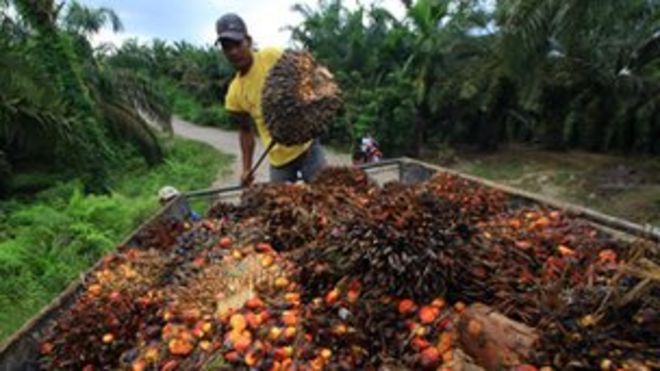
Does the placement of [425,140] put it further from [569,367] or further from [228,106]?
[569,367]

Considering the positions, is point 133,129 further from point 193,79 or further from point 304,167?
point 193,79

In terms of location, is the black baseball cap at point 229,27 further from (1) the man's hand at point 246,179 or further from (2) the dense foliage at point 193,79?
(2) the dense foliage at point 193,79

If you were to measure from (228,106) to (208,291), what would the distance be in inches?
Result: 94.3

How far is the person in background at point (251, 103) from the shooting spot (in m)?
4.43

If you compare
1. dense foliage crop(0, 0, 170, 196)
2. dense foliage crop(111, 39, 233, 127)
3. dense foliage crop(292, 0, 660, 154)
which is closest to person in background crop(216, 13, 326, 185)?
dense foliage crop(0, 0, 170, 196)

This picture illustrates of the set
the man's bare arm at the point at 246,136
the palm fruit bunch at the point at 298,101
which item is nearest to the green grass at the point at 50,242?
the man's bare arm at the point at 246,136

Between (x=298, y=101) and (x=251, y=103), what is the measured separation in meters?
0.79

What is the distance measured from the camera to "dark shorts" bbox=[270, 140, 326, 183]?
195 inches

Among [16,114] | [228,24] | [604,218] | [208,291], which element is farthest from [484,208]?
[16,114]

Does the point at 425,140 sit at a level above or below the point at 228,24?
below

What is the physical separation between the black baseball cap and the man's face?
2.4 inches

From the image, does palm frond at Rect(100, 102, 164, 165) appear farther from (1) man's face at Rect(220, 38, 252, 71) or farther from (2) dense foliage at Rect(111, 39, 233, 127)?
(1) man's face at Rect(220, 38, 252, 71)

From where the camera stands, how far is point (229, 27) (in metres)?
4.37

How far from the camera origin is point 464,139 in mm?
18406
